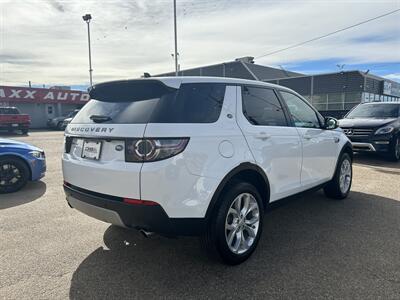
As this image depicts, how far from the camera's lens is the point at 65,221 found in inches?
174

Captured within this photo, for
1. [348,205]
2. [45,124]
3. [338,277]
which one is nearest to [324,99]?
[45,124]

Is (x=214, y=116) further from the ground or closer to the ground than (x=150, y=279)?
further from the ground

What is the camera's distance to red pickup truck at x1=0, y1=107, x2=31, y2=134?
2109 centimetres

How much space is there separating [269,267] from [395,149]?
7.63m

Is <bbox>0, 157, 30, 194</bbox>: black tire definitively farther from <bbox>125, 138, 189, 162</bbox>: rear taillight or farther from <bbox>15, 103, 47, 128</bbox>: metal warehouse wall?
<bbox>15, 103, 47, 128</bbox>: metal warehouse wall

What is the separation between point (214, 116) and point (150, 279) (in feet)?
5.17

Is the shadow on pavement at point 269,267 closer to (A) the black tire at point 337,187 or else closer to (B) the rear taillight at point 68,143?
(A) the black tire at point 337,187

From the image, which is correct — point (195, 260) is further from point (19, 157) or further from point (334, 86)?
point (334, 86)

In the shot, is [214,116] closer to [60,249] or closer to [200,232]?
[200,232]

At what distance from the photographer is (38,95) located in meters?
30.8

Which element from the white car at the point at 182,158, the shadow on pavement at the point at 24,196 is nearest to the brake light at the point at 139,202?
the white car at the point at 182,158

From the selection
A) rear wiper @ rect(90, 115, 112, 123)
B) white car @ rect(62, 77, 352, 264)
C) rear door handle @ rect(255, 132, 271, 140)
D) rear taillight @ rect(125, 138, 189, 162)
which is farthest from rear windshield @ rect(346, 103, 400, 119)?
rear wiper @ rect(90, 115, 112, 123)

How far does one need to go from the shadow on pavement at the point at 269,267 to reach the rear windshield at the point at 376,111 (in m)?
6.64

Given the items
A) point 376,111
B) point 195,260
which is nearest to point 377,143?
point 376,111
